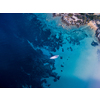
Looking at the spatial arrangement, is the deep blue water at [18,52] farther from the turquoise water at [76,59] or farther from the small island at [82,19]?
the small island at [82,19]

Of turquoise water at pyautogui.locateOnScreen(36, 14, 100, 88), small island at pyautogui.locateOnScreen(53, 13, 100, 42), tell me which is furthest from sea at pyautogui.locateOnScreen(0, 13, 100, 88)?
small island at pyautogui.locateOnScreen(53, 13, 100, 42)

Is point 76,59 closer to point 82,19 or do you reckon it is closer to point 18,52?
point 82,19

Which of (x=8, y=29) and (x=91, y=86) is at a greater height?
(x=8, y=29)

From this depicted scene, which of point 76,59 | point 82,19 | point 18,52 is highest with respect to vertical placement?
point 82,19

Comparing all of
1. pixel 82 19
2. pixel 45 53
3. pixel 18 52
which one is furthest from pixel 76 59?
pixel 18 52
